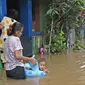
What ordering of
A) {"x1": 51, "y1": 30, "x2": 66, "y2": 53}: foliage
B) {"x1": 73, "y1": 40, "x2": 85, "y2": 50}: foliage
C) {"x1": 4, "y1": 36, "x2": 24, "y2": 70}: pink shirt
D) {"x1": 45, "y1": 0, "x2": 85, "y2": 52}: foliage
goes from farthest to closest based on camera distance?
{"x1": 73, "y1": 40, "x2": 85, "y2": 50}: foliage → {"x1": 45, "y1": 0, "x2": 85, "y2": 52}: foliage → {"x1": 51, "y1": 30, "x2": 66, "y2": 53}: foliage → {"x1": 4, "y1": 36, "x2": 24, "y2": 70}: pink shirt

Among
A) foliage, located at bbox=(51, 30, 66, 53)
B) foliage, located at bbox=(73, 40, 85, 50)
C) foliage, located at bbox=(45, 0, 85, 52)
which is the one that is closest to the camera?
foliage, located at bbox=(51, 30, 66, 53)

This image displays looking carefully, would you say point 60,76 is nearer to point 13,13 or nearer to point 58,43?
point 13,13

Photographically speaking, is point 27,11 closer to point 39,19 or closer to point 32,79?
point 39,19

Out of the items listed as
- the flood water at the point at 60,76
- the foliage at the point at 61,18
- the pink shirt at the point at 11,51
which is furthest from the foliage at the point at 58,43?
the pink shirt at the point at 11,51

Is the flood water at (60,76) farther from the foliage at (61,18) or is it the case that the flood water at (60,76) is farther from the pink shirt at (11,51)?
the foliage at (61,18)

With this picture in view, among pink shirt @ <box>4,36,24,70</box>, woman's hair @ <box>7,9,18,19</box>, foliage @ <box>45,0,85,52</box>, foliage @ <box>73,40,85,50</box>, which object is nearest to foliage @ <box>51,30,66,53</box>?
foliage @ <box>45,0,85,52</box>

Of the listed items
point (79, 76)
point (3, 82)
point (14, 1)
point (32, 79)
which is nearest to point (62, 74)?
point (79, 76)

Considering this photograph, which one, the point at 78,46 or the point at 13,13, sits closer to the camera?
the point at 13,13

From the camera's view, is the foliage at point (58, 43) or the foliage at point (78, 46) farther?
the foliage at point (78, 46)

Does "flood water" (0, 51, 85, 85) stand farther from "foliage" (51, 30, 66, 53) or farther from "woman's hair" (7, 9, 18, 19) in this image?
"foliage" (51, 30, 66, 53)

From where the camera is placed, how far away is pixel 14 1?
11.5 meters

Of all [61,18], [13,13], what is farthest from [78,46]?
[13,13]

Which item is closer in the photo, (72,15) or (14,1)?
(14,1)

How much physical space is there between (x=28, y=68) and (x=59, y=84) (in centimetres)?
101
